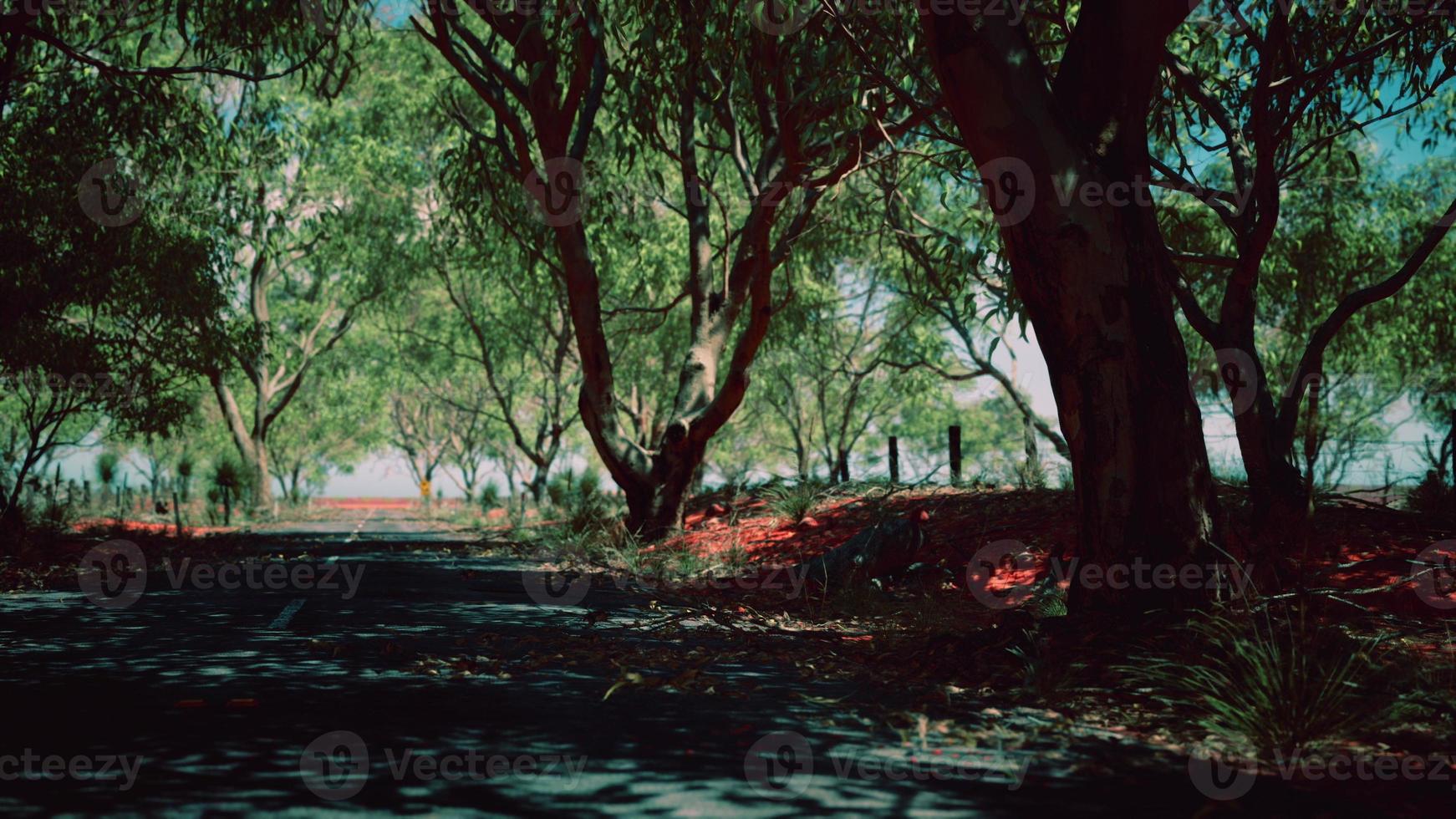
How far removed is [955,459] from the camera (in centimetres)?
1706

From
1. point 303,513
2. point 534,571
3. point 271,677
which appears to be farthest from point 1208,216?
point 303,513

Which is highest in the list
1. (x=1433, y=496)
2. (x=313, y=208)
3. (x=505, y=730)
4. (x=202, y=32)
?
(x=313, y=208)

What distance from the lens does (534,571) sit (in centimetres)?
1423

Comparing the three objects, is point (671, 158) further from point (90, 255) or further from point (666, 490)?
point (90, 255)

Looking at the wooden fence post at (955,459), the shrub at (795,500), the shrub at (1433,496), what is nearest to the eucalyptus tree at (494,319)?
the shrub at (795,500)

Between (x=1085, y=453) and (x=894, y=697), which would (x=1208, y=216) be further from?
(x=894, y=697)

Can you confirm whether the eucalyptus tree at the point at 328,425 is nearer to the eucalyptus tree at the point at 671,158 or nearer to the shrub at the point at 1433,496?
the eucalyptus tree at the point at 671,158

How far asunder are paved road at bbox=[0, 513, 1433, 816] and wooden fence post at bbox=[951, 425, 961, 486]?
8448mm

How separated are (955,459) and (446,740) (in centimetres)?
1304

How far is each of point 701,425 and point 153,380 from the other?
10169 mm

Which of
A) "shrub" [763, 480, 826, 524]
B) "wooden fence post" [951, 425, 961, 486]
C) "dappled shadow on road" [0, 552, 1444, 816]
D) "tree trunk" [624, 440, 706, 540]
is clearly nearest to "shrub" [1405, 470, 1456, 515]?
"wooden fence post" [951, 425, 961, 486]

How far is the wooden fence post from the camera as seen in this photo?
628 inches

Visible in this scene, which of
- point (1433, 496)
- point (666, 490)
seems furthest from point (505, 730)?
point (666, 490)

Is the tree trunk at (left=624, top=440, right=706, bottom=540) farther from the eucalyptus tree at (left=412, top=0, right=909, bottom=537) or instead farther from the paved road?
the paved road
